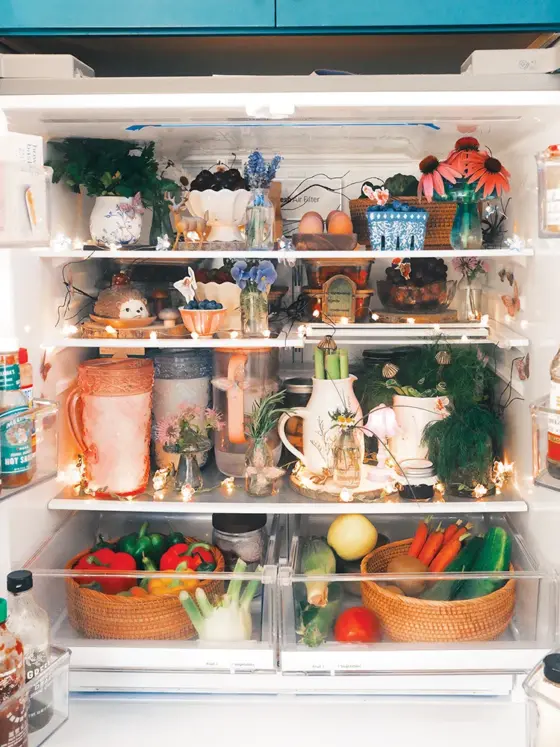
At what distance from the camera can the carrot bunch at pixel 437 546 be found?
1723mm

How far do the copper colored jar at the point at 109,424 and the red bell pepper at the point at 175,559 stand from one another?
184 millimetres

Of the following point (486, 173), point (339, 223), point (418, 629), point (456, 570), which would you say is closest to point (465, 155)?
point (486, 173)

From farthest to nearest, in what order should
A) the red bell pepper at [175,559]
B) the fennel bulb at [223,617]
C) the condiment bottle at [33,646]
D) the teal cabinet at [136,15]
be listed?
the red bell pepper at [175,559] → the fennel bulb at [223,617] → the teal cabinet at [136,15] → the condiment bottle at [33,646]

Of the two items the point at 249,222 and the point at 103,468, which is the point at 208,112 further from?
the point at 103,468

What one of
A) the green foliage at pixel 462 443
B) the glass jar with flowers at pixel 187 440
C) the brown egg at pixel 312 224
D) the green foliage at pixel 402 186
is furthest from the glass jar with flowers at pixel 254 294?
the green foliage at pixel 462 443

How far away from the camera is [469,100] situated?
4.80 feet

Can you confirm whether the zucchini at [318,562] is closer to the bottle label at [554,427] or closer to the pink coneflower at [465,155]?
the bottle label at [554,427]

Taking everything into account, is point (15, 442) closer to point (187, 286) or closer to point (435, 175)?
point (187, 286)

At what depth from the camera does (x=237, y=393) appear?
189cm

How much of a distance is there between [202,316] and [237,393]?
Result: 0.23m

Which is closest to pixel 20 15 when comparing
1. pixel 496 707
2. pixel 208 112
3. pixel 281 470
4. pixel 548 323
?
pixel 208 112

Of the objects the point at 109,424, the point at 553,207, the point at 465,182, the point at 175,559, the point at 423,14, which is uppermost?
the point at 423,14

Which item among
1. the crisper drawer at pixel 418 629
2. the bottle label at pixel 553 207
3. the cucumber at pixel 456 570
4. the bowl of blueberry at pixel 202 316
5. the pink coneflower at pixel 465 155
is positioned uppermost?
the pink coneflower at pixel 465 155

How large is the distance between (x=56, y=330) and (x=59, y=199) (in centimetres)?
32
